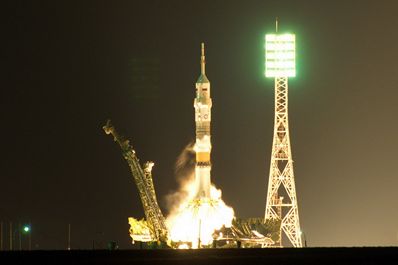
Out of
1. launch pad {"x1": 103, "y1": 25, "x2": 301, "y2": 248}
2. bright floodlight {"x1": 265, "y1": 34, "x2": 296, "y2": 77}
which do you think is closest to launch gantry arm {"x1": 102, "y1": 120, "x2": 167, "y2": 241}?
launch pad {"x1": 103, "y1": 25, "x2": 301, "y2": 248}

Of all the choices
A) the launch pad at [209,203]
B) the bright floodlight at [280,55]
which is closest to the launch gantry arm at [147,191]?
the launch pad at [209,203]

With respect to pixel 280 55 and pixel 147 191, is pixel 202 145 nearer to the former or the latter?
pixel 147 191

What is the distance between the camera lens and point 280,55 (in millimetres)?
138625

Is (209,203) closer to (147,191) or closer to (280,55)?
(147,191)

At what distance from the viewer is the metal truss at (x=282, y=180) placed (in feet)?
449

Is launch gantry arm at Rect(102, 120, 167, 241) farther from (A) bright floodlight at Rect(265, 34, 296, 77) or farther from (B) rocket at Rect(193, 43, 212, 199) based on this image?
(A) bright floodlight at Rect(265, 34, 296, 77)

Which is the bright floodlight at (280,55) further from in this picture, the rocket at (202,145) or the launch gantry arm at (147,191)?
the launch gantry arm at (147,191)

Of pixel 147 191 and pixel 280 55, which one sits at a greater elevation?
pixel 280 55

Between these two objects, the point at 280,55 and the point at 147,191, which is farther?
the point at 280,55

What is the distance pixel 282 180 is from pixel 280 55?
10516 millimetres

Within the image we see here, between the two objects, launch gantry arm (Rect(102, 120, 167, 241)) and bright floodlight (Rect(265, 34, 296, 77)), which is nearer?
launch gantry arm (Rect(102, 120, 167, 241))

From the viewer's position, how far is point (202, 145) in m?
134

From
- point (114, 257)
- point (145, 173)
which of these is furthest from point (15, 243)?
point (114, 257)

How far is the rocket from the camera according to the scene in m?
134
